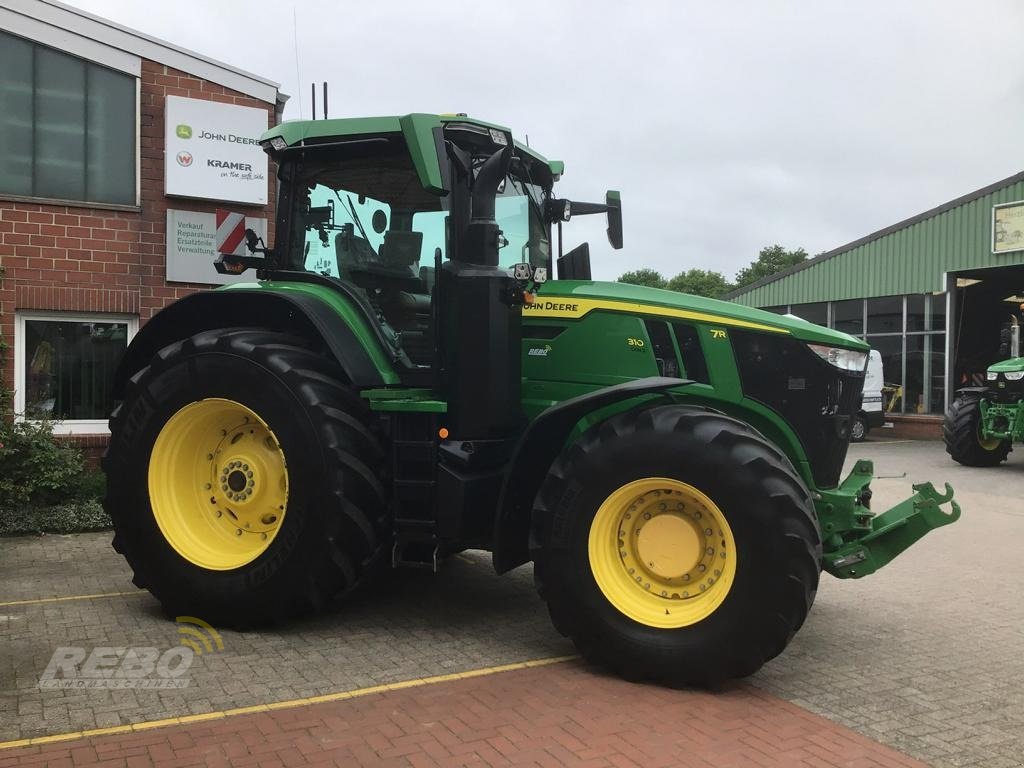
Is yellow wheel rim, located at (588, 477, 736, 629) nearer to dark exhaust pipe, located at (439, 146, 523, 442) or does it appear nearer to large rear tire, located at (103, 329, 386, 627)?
dark exhaust pipe, located at (439, 146, 523, 442)

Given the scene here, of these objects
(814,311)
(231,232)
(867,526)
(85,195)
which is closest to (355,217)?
(867,526)

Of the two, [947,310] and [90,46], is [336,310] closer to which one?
[90,46]

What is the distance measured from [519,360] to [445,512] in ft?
3.15

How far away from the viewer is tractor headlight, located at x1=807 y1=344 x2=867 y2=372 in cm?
524

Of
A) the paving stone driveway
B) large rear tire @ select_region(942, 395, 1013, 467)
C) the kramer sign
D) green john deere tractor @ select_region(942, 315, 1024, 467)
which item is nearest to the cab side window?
the paving stone driveway

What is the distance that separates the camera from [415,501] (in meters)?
5.06

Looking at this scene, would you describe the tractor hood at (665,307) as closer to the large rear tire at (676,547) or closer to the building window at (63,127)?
the large rear tire at (676,547)

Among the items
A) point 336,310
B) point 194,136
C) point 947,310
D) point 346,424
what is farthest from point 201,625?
point 947,310

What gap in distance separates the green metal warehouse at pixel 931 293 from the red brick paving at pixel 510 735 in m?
18.7

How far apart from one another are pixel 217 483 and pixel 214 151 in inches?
224

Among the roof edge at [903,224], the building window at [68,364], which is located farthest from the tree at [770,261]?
the building window at [68,364]

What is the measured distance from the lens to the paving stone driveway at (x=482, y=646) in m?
4.09

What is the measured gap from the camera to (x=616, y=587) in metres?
4.60

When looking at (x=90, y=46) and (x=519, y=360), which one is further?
(x=90, y=46)
